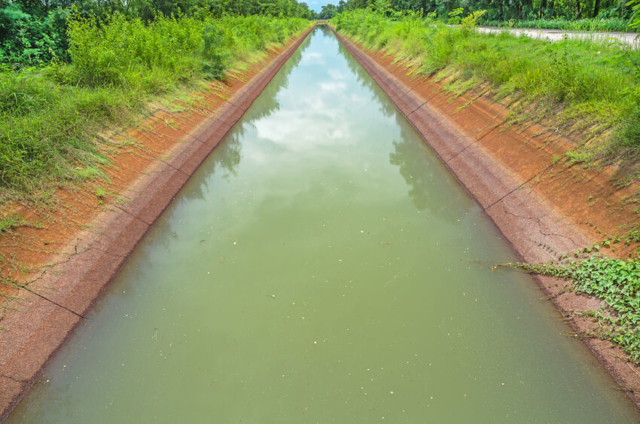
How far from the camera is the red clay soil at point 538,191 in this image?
11.6 ft

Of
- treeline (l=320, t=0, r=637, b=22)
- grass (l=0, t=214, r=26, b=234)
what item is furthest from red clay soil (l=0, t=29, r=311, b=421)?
treeline (l=320, t=0, r=637, b=22)

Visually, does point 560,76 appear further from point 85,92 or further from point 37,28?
point 37,28

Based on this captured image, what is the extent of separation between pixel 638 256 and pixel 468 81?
6.59 m

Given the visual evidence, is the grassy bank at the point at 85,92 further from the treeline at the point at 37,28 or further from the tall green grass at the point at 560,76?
the tall green grass at the point at 560,76

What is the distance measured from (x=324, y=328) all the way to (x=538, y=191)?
3.81 metres

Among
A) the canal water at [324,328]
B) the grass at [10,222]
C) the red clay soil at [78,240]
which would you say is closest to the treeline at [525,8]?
the red clay soil at [78,240]

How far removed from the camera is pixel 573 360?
3.12 m

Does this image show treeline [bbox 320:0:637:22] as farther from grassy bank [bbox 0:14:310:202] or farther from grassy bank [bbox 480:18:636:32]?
grassy bank [bbox 0:14:310:202]

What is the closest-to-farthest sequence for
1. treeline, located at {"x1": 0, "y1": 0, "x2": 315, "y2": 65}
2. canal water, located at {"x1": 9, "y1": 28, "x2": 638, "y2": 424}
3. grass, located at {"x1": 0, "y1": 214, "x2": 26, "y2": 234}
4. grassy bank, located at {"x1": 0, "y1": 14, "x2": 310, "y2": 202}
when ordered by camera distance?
1. canal water, located at {"x1": 9, "y1": 28, "x2": 638, "y2": 424}
2. grass, located at {"x1": 0, "y1": 214, "x2": 26, "y2": 234}
3. grassy bank, located at {"x1": 0, "y1": 14, "x2": 310, "y2": 202}
4. treeline, located at {"x1": 0, "y1": 0, "x2": 315, "y2": 65}

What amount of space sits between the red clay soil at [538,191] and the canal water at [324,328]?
0.20 m

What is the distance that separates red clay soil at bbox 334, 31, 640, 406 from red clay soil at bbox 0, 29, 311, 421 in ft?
17.9

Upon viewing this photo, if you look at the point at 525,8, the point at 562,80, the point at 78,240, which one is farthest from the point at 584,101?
the point at 525,8

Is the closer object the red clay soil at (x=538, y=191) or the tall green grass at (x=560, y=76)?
the red clay soil at (x=538, y=191)

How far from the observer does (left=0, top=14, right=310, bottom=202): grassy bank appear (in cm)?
470
